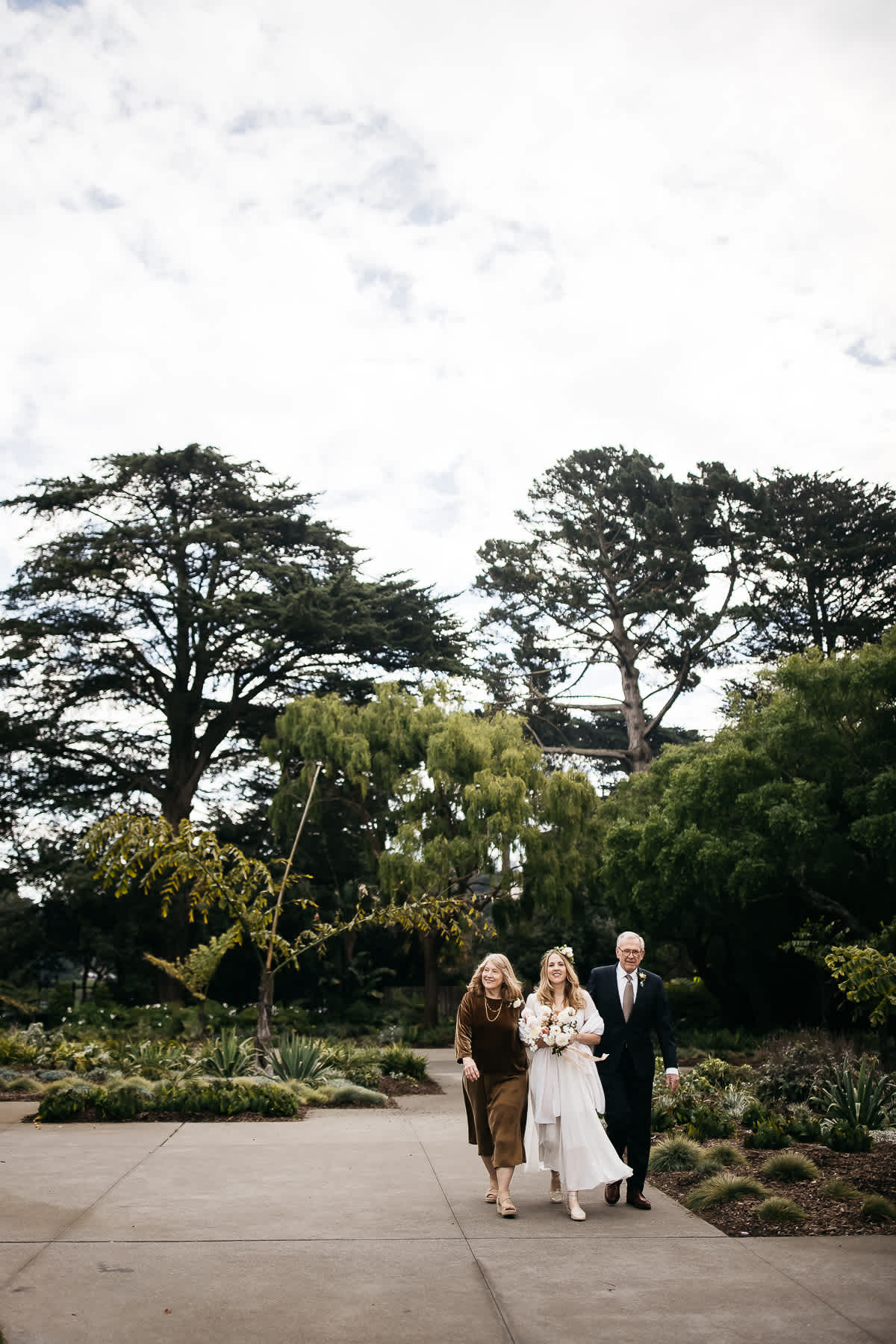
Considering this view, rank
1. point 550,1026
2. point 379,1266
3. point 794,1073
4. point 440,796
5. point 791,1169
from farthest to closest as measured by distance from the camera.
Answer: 1. point 440,796
2. point 794,1073
3. point 791,1169
4. point 550,1026
5. point 379,1266

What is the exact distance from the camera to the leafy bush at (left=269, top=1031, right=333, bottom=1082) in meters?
14.9

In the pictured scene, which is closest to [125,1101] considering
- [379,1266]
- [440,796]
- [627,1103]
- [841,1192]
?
[627,1103]

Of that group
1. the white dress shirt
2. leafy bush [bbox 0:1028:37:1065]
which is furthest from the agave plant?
leafy bush [bbox 0:1028:37:1065]

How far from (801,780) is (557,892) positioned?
714cm

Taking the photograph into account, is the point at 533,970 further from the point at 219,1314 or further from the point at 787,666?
the point at 219,1314

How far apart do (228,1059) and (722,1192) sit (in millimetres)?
8497

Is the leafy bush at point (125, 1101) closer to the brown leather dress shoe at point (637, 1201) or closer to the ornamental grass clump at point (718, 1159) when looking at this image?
the ornamental grass clump at point (718, 1159)

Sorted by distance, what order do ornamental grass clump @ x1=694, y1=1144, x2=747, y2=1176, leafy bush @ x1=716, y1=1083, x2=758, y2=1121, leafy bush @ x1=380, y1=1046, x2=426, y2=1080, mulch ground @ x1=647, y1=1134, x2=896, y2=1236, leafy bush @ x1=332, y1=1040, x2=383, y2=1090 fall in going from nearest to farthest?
1. mulch ground @ x1=647, y1=1134, x2=896, y2=1236
2. ornamental grass clump @ x1=694, y1=1144, x2=747, y2=1176
3. leafy bush @ x1=716, y1=1083, x2=758, y2=1121
4. leafy bush @ x1=332, y1=1040, x2=383, y2=1090
5. leafy bush @ x1=380, y1=1046, x2=426, y2=1080

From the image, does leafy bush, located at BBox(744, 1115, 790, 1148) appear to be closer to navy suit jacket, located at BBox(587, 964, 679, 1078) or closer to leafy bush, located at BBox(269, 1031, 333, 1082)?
navy suit jacket, located at BBox(587, 964, 679, 1078)

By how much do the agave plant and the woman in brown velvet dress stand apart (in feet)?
11.7

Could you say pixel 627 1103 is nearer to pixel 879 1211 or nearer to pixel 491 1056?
pixel 491 1056

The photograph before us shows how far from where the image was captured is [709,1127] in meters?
10.0

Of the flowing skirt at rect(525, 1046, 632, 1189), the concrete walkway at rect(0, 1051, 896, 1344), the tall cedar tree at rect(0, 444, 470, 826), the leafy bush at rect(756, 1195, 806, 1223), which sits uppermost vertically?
the tall cedar tree at rect(0, 444, 470, 826)

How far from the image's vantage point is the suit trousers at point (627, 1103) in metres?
7.68
